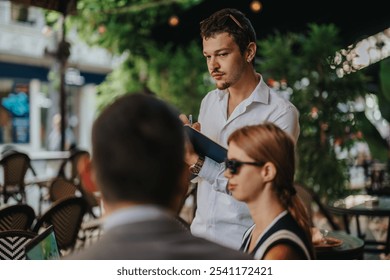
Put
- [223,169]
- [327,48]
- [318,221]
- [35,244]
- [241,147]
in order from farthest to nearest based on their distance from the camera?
[318,221] < [327,48] < [223,169] < [241,147] < [35,244]

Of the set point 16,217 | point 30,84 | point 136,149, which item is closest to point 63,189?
point 16,217

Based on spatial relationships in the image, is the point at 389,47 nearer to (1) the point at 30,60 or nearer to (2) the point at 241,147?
(2) the point at 241,147

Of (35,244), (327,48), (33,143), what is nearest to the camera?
(35,244)

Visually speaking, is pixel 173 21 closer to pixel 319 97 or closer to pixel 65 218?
pixel 319 97

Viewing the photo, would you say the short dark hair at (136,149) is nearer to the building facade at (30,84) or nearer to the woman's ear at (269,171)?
the woman's ear at (269,171)

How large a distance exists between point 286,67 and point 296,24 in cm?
59

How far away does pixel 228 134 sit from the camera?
1856 mm

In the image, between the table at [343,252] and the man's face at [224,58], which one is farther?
the table at [343,252]

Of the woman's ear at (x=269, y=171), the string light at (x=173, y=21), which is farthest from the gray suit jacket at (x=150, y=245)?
the string light at (x=173, y=21)

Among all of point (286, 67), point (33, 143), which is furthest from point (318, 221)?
point (33, 143)

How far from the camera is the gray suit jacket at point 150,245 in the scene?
3.00ft

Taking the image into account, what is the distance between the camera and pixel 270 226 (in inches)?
54.8

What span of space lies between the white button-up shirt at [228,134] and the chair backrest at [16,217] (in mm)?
1316

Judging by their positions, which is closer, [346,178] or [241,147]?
[241,147]
